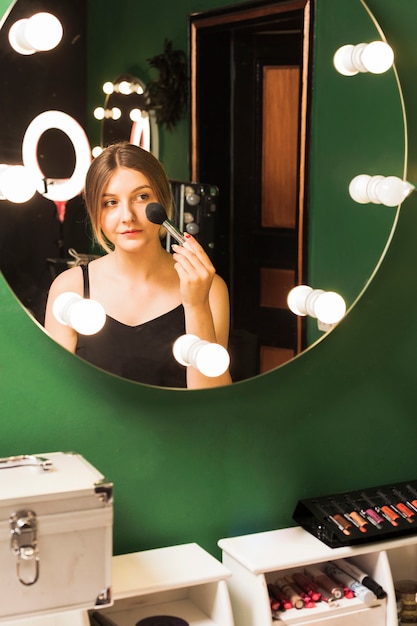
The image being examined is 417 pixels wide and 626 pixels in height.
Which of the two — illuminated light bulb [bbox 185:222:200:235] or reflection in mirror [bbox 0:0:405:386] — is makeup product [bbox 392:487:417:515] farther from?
illuminated light bulb [bbox 185:222:200:235]

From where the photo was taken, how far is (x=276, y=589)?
5.25 feet

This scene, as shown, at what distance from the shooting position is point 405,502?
1.70m

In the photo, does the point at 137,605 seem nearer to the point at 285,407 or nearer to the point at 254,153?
the point at 285,407

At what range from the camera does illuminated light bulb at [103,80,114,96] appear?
55.3 inches

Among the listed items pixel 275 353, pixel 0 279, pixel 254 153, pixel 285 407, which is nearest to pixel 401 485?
pixel 285 407

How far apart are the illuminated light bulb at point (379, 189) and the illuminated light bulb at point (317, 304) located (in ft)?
0.61

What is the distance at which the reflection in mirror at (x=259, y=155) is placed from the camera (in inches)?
54.2

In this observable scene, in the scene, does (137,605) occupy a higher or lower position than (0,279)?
lower

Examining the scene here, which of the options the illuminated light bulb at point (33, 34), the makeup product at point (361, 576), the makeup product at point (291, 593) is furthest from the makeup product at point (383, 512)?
the illuminated light bulb at point (33, 34)

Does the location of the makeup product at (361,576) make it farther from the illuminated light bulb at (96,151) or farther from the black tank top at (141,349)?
the illuminated light bulb at (96,151)

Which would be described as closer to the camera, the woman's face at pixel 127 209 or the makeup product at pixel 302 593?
the woman's face at pixel 127 209

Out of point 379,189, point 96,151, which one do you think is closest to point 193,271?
point 96,151

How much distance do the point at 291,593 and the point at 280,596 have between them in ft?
0.07

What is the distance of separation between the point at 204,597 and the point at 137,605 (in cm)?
12
